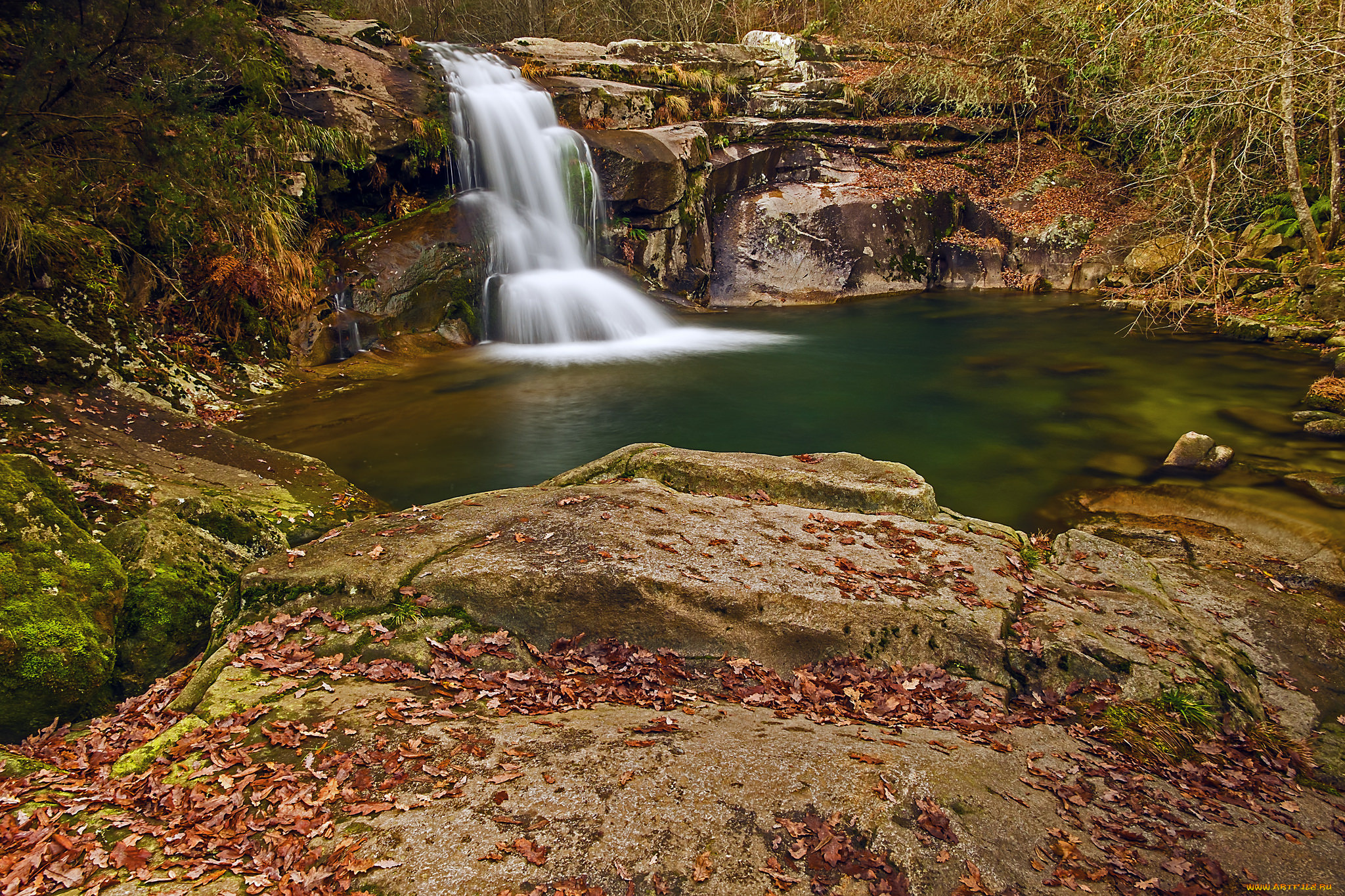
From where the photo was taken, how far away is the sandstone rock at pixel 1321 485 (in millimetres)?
6922

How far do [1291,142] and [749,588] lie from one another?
49.9 ft

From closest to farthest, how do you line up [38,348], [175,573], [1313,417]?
[175,573]
[38,348]
[1313,417]

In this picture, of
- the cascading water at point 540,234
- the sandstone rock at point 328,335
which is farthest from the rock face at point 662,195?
the sandstone rock at point 328,335

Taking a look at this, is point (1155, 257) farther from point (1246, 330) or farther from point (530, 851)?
point (530, 851)

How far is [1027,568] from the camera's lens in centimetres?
547

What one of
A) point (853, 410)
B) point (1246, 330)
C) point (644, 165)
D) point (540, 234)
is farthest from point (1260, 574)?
point (644, 165)

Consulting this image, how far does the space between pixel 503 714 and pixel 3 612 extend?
2.65 m

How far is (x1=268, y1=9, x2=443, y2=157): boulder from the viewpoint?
41.8 ft

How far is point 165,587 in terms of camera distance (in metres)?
4.58

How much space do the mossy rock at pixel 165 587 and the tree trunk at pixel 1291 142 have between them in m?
14.8

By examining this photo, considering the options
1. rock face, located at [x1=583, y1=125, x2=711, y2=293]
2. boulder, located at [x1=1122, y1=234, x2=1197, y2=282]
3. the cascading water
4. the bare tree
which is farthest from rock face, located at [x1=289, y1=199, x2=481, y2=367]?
boulder, located at [x1=1122, y1=234, x2=1197, y2=282]

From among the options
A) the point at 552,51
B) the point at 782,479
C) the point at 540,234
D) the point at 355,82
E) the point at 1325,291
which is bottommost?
the point at 782,479

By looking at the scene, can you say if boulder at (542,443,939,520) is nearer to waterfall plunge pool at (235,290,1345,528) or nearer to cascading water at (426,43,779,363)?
waterfall plunge pool at (235,290,1345,528)

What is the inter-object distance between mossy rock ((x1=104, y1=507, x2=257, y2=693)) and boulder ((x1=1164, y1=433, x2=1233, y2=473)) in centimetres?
928
